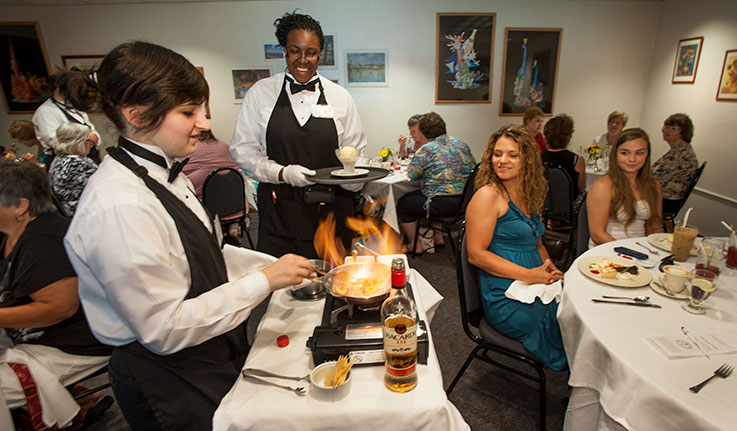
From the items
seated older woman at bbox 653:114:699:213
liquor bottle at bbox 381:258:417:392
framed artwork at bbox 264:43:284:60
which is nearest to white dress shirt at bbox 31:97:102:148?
framed artwork at bbox 264:43:284:60

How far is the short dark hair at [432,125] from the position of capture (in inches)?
140

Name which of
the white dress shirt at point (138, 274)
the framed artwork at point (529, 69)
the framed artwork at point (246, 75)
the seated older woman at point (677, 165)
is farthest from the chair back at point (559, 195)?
the framed artwork at point (246, 75)

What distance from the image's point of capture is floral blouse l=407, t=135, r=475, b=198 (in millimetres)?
3445

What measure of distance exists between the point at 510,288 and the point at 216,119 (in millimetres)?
5462

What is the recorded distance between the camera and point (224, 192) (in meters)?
3.37

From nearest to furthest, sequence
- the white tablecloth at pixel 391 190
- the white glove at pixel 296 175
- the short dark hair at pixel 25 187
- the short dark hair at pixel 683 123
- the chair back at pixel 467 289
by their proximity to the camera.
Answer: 1. the short dark hair at pixel 25 187
2. the chair back at pixel 467 289
3. the white glove at pixel 296 175
4. the short dark hair at pixel 683 123
5. the white tablecloth at pixel 391 190

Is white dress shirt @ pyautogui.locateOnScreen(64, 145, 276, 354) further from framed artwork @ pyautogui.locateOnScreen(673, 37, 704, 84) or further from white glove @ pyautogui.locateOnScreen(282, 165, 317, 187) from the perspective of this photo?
framed artwork @ pyautogui.locateOnScreen(673, 37, 704, 84)

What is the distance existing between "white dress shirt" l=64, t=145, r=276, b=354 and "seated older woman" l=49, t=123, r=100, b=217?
2457mm

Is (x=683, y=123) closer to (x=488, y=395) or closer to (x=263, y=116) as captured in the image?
(x=488, y=395)

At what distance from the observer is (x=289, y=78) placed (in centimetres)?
200

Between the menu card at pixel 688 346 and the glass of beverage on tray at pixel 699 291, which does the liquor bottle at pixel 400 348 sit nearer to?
the menu card at pixel 688 346

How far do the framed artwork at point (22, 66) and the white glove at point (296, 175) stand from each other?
587cm

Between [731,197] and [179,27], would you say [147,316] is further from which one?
[179,27]

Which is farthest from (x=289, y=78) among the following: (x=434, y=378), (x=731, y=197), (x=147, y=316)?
(x=731, y=197)
